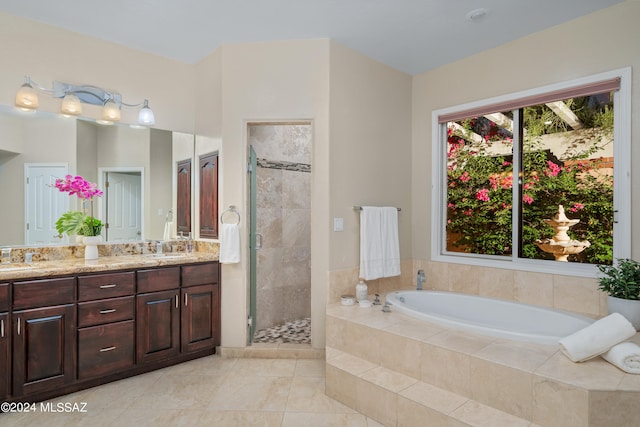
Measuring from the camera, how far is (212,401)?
239 centimetres

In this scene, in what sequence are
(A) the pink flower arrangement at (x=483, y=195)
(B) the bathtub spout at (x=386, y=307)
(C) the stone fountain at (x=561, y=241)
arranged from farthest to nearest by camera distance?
(A) the pink flower arrangement at (x=483, y=195) < (C) the stone fountain at (x=561, y=241) < (B) the bathtub spout at (x=386, y=307)

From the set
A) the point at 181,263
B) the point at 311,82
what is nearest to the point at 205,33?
the point at 311,82

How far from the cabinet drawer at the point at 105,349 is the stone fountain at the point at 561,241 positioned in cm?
332

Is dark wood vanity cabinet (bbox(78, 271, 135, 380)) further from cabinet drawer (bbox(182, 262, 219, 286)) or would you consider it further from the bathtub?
the bathtub

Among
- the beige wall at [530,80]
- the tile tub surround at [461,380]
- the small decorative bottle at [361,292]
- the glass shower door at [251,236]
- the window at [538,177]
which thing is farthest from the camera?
the glass shower door at [251,236]

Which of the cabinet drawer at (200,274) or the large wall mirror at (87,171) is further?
the cabinet drawer at (200,274)

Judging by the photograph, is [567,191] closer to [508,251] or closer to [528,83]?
[508,251]

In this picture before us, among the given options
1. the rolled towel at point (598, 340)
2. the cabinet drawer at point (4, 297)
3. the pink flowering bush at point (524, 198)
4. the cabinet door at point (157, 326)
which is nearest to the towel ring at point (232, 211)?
the cabinet door at point (157, 326)

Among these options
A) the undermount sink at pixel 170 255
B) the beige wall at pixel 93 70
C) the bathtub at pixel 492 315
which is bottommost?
the bathtub at pixel 492 315

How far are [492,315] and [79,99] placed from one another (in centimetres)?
381

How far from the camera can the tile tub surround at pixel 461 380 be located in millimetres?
1591

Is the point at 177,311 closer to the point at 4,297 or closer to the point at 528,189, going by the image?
the point at 4,297

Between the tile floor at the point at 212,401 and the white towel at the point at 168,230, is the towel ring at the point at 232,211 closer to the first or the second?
the white towel at the point at 168,230

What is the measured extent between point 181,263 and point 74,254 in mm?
849
